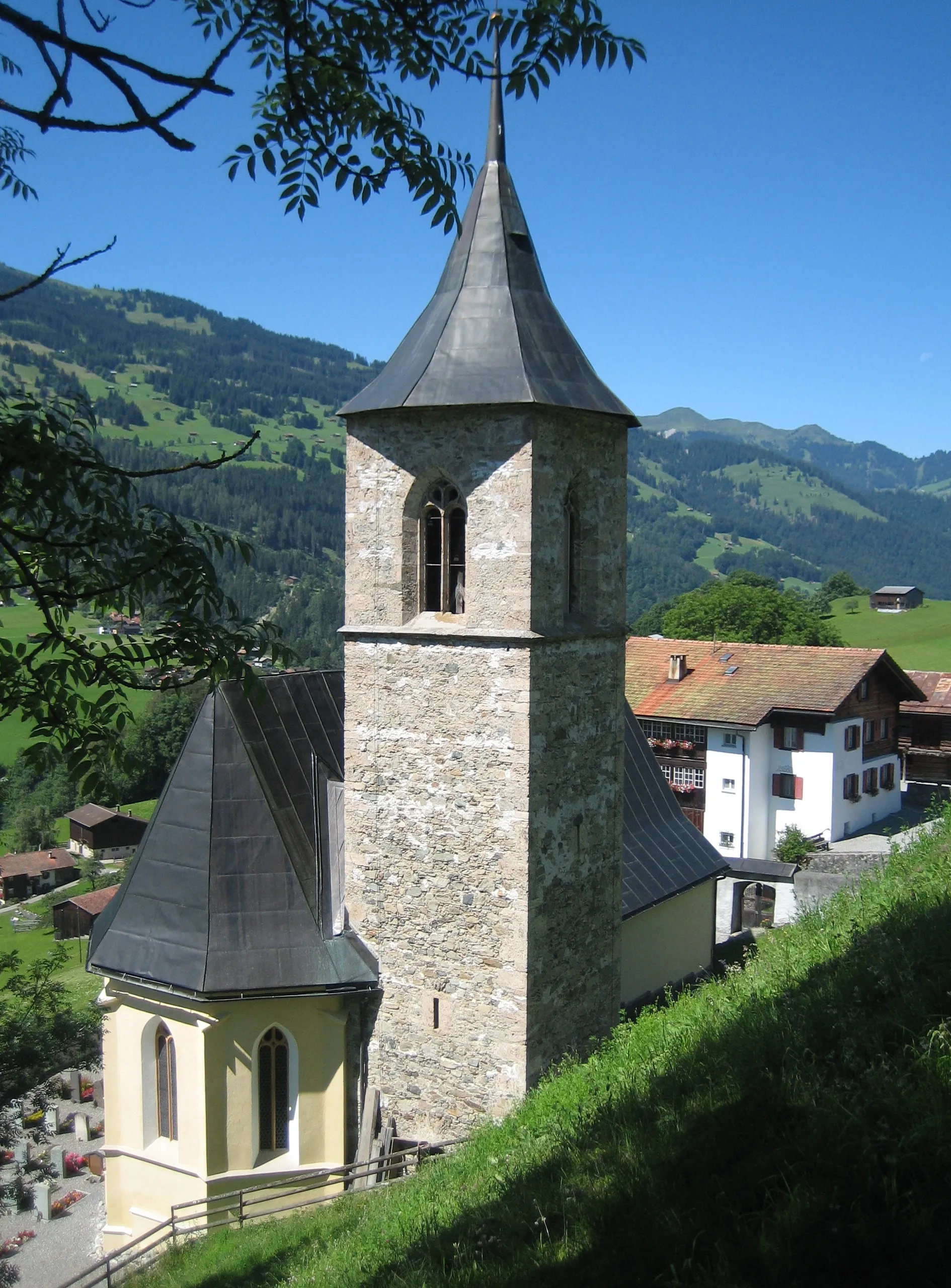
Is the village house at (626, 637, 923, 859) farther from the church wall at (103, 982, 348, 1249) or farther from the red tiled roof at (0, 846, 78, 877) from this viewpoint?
the red tiled roof at (0, 846, 78, 877)

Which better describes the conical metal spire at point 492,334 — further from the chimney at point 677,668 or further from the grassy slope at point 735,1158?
the chimney at point 677,668

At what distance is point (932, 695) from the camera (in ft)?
143

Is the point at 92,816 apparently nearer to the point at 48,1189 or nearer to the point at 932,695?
the point at 932,695

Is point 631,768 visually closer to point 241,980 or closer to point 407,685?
point 407,685

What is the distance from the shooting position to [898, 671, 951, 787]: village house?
4284 cm

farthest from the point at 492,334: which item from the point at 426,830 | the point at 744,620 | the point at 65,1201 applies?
the point at 744,620

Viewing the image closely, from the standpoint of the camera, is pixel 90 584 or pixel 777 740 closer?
pixel 90 584

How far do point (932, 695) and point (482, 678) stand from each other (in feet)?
119

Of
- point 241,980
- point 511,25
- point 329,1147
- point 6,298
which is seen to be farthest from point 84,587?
point 329,1147

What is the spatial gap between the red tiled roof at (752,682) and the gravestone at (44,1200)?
22537 mm

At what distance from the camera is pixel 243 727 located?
14781 mm

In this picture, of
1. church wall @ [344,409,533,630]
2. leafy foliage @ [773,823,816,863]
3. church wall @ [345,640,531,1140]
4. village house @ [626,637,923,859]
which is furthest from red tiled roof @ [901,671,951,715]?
church wall @ [344,409,533,630]

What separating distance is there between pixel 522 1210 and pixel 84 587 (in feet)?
15.7

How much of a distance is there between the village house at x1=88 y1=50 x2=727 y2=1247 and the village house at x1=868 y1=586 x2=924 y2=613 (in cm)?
8917
